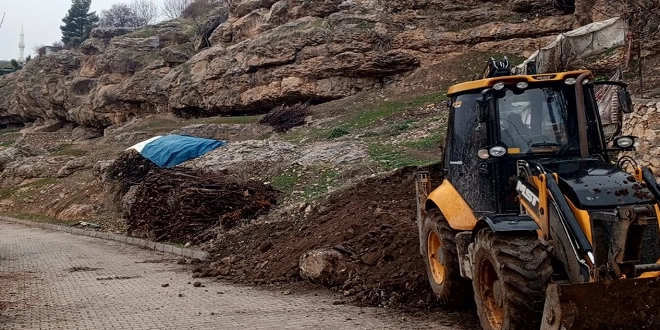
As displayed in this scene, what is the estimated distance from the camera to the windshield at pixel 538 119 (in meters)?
6.16

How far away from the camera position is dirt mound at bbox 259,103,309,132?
27188 millimetres

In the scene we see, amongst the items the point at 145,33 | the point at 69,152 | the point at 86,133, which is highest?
the point at 145,33

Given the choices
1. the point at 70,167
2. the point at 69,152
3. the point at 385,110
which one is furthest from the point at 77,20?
the point at 385,110

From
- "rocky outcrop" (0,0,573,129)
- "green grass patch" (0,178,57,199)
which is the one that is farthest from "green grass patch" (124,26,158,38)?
"green grass patch" (0,178,57,199)

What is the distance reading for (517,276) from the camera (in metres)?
4.98

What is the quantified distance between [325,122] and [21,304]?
57.6ft

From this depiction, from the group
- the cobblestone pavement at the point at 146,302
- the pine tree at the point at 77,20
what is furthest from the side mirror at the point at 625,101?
the pine tree at the point at 77,20

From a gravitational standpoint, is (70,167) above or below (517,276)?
below

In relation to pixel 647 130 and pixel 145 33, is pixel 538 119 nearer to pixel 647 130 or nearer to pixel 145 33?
pixel 647 130

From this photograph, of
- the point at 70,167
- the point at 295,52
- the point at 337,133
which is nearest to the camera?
the point at 337,133

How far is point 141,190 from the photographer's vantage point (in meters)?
17.9

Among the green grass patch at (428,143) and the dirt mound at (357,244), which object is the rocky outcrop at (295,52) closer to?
the green grass patch at (428,143)

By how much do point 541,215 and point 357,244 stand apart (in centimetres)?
491

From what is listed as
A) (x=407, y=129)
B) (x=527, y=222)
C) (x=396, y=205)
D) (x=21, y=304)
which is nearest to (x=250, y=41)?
(x=407, y=129)
